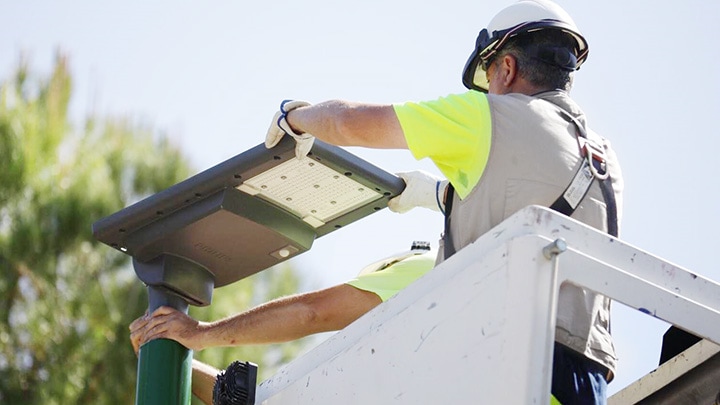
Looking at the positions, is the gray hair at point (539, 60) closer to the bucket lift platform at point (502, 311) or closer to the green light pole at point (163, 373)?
the bucket lift platform at point (502, 311)

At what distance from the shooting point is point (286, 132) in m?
3.40

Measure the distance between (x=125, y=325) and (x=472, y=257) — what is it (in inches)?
260

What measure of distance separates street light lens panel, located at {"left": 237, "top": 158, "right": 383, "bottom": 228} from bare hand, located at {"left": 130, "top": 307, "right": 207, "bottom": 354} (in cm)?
46

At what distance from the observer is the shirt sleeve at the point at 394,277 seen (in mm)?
3959

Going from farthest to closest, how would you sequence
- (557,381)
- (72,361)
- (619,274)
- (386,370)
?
(72,361) < (557,381) < (386,370) < (619,274)

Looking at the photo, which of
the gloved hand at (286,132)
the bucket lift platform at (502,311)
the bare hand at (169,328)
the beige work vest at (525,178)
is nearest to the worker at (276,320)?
the bare hand at (169,328)

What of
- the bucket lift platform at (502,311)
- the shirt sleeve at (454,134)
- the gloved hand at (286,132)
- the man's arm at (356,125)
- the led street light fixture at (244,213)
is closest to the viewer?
the bucket lift platform at (502,311)

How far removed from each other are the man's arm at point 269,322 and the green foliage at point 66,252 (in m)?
4.75

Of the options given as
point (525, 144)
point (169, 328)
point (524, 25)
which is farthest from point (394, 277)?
point (525, 144)

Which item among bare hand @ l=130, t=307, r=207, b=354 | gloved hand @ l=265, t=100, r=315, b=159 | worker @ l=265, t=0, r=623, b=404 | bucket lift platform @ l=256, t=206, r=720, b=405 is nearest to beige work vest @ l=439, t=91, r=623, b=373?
worker @ l=265, t=0, r=623, b=404

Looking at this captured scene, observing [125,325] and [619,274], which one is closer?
[619,274]

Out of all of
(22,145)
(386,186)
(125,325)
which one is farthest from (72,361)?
(386,186)

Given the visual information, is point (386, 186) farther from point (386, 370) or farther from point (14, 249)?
point (14, 249)

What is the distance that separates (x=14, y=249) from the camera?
28.6ft
